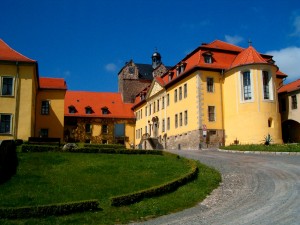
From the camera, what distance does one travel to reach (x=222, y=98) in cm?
3788

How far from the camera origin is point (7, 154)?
59.2ft

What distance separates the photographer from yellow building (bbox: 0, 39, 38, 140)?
3228cm

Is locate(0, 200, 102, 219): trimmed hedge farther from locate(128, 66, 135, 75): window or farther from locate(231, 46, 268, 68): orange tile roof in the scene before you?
locate(128, 66, 135, 75): window

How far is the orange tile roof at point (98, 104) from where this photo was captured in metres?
56.6

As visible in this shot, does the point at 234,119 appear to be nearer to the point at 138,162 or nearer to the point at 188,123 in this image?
the point at 188,123

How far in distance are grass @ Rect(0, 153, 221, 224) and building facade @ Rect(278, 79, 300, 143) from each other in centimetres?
1987

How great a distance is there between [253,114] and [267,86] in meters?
3.22

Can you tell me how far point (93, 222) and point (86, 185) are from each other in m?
3.68

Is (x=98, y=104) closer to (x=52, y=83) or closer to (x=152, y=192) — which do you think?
(x=52, y=83)

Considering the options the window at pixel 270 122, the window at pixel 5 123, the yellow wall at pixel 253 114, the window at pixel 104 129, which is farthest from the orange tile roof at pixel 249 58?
the window at pixel 104 129

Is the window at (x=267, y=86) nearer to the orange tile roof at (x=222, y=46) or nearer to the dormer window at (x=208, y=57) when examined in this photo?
the dormer window at (x=208, y=57)

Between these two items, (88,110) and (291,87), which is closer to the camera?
(291,87)

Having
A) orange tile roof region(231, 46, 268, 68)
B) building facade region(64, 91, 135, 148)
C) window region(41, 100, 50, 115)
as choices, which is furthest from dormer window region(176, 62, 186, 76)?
building facade region(64, 91, 135, 148)

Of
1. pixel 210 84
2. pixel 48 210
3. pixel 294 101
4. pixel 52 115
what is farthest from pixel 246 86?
pixel 48 210
